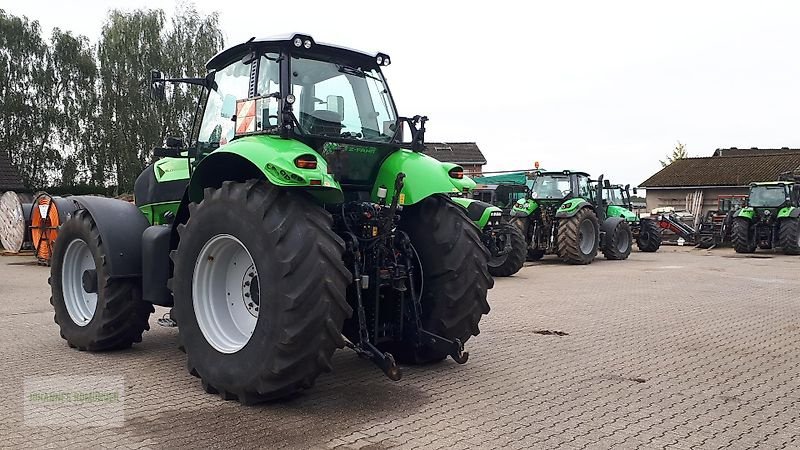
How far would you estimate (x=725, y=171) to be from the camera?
38.1 metres

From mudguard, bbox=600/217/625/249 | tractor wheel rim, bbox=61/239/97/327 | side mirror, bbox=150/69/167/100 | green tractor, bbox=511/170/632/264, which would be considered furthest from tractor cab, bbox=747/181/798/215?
tractor wheel rim, bbox=61/239/97/327

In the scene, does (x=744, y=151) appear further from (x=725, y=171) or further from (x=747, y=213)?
(x=747, y=213)

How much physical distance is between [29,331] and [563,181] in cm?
1393

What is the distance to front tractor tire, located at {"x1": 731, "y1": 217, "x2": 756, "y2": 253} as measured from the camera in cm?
2191

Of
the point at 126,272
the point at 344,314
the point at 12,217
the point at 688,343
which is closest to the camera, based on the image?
the point at 344,314

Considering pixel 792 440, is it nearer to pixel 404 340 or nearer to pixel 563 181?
pixel 404 340

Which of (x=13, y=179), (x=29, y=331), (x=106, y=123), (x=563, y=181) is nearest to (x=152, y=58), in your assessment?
(x=106, y=123)

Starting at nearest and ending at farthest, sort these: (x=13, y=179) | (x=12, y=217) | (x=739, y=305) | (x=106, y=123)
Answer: (x=739, y=305) < (x=12, y=217) < (x=13, y=179) < (x=106, y=123)

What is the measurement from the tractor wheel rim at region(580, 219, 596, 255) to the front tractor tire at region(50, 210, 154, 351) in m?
12.9

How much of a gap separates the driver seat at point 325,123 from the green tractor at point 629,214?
586 inches

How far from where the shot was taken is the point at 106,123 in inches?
1240

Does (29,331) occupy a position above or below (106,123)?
below

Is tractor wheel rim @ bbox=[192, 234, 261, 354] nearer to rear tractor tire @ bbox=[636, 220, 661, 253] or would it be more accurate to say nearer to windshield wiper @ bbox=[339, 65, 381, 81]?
windshield wiper @ bbox=[339, 65, 381, 81]

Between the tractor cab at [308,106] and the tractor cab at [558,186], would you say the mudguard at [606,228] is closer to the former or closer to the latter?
the tractor cab at [558,186]
